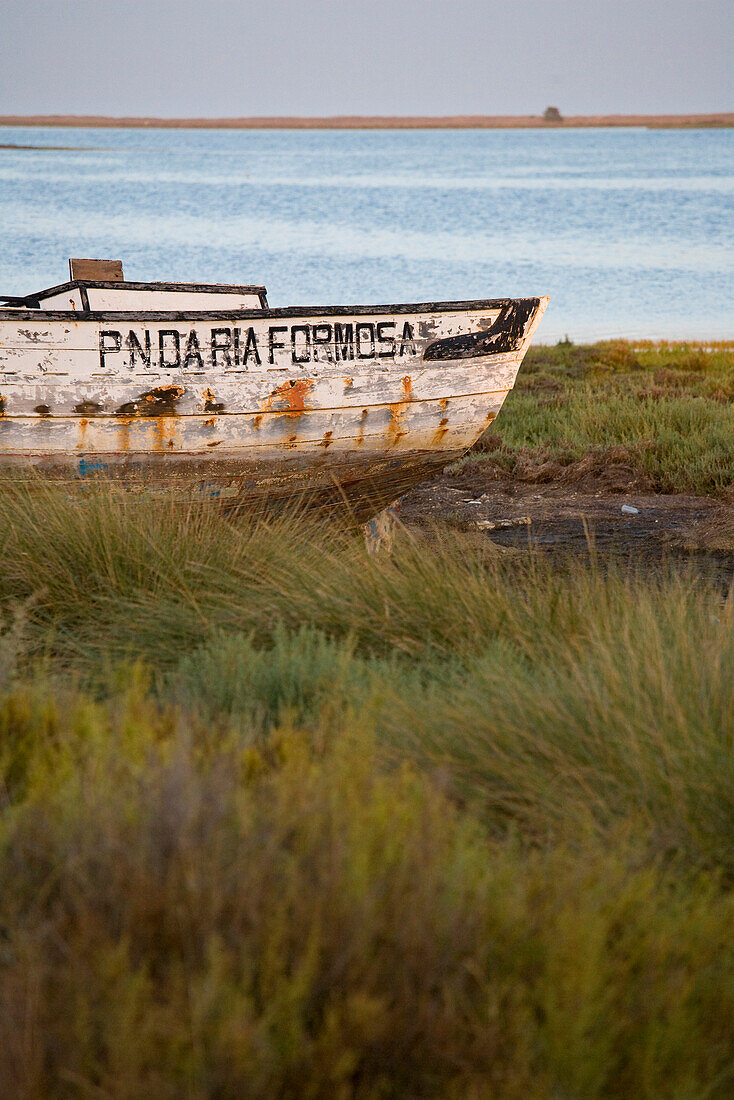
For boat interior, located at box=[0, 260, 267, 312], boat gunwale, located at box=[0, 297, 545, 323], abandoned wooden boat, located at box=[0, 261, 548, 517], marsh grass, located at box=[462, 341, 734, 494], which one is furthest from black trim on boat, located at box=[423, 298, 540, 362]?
marsh grass, located at box=[462, 341, 734, 494]

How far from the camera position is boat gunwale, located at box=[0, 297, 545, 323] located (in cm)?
557

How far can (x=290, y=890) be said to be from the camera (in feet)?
5.63

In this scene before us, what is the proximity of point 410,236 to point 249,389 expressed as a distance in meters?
31.2

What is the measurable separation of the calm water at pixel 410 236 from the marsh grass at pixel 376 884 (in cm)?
1696

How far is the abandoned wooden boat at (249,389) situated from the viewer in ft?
18.7

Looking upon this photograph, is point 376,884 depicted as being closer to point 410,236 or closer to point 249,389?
point 249,389

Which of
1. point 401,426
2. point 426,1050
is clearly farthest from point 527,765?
point 401,426

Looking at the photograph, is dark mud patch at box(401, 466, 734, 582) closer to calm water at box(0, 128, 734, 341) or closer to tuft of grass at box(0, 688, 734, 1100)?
tuft of grass at box(0, 688, 734, 1100)

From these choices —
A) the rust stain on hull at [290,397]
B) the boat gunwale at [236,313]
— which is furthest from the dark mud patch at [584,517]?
the rust stain on hull at [290,397]

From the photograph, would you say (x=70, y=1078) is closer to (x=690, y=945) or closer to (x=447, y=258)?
(x=690, y=945)

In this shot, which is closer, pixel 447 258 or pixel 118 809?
→ pixel 118 809

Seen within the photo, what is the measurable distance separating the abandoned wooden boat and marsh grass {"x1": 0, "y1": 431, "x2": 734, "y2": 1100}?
110 inches

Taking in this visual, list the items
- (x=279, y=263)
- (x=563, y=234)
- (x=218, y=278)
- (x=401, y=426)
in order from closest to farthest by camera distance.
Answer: (x=401, y=426)
(x=218, y=278)
(x=279, y=263)
(x=563, y=234)

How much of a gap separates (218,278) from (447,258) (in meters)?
7.14
